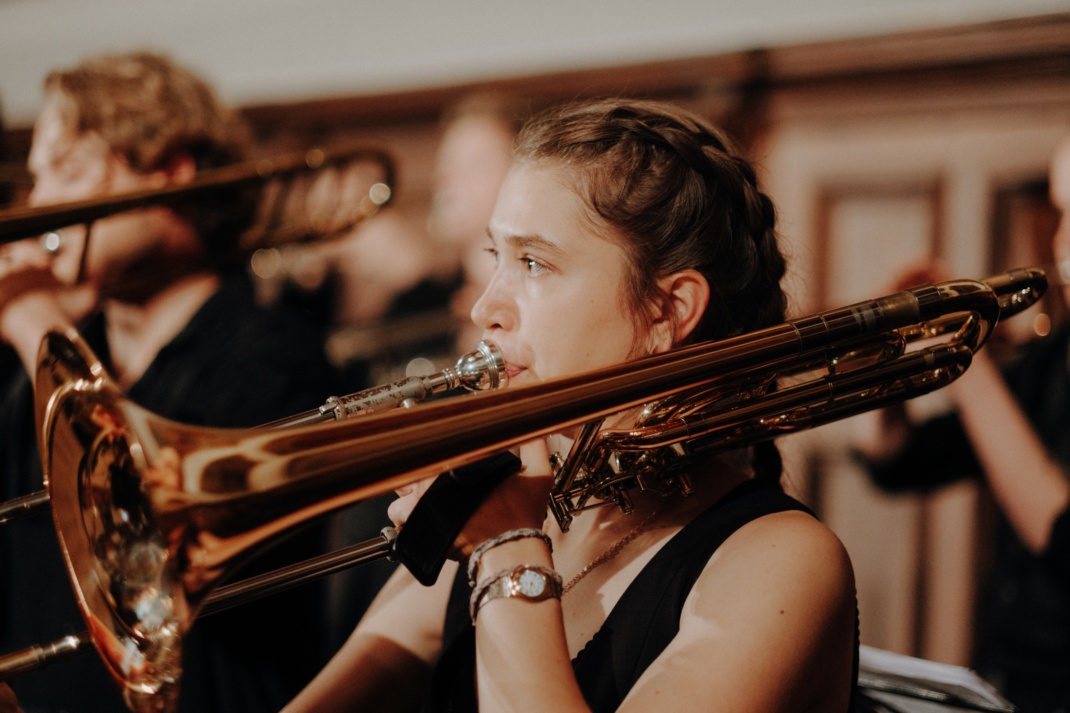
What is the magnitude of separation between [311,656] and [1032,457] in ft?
4.48

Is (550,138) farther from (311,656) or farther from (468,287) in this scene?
(468,287)

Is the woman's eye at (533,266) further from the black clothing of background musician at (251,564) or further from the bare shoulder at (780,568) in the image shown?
the black clothing of background musician at (251,564)

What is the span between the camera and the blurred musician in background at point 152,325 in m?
1.58

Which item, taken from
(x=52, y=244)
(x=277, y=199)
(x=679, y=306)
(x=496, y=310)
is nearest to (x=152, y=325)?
(x=52, y=244)

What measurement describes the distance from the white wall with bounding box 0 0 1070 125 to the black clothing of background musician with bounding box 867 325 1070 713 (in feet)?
3.70

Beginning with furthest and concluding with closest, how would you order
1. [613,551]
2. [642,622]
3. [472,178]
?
[472,178] < [613,551] < [642,622]

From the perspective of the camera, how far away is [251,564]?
154 cm

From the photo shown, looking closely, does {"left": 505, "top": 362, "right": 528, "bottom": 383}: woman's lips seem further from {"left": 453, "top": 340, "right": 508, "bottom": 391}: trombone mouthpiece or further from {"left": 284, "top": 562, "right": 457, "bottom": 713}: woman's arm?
{"left": 284, "top": 562, "right": 457, "bottom": 713}: woman's arm

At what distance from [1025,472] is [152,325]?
172 cm

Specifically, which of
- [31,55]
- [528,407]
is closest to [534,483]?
[528,407]

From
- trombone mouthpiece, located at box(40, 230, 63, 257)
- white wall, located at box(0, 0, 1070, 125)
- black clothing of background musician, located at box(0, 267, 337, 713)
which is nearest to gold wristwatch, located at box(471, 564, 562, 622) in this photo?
black clothing of background musician, located at box(0, 267, 337, 713)

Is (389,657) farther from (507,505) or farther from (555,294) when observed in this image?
(555,294)

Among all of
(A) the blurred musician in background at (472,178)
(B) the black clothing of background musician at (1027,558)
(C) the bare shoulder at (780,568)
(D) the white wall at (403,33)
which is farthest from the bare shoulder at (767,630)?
(D) the white wall at (403,33)

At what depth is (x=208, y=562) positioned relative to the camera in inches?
29.9
